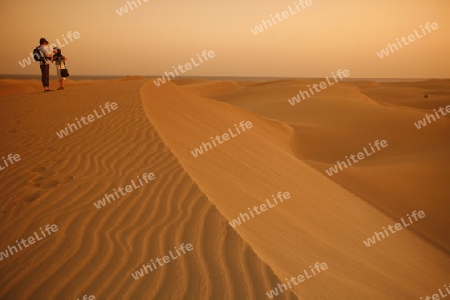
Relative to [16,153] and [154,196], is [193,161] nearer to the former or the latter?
[154,196]

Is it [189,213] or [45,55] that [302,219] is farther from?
[45,55]

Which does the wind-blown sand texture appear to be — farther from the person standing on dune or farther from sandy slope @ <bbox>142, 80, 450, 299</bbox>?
the person standing on dune

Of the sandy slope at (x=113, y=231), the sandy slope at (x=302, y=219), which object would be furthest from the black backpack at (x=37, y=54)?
the sandy slope at (x=113, y=231)

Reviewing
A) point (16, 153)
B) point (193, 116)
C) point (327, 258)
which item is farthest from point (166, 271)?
point (193, 116)

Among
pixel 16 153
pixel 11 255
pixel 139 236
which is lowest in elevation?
pixel 139 236

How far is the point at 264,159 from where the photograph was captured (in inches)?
251

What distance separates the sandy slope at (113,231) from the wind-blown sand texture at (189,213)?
11mm

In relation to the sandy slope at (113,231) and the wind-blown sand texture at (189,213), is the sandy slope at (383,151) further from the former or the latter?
the sandy slope at (113,231)

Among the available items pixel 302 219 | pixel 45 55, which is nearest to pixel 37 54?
pixel 45 55

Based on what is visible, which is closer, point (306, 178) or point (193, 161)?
point (193, 161)

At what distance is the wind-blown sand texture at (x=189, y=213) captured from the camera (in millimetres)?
2326

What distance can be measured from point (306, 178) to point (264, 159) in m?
0.96

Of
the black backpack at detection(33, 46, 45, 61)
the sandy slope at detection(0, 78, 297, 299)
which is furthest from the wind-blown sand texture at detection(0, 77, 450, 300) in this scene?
the black backpack at detection(33, 46, 45, 61)

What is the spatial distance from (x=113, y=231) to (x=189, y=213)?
713 mm
